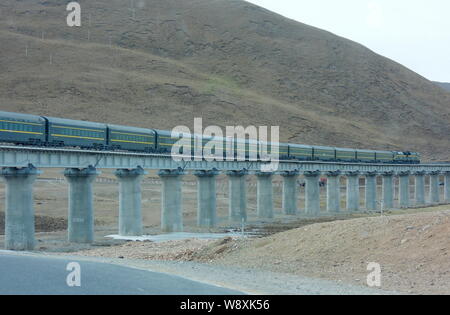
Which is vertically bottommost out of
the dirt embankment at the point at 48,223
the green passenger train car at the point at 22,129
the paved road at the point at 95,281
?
the dirt embankment at the point at 48,223

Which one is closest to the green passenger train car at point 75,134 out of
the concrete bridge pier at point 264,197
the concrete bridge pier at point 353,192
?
the concrete bridge pier at point 264,197

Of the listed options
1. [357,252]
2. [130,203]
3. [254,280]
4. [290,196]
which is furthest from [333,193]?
[254,280]

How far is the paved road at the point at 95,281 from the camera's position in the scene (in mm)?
21078

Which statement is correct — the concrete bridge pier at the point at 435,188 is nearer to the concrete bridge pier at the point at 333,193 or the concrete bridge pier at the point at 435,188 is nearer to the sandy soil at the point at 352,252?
the concrete bridge pier at the point at 333,193

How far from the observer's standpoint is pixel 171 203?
219ft

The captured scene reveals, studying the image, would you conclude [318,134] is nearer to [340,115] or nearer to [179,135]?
[340,115]

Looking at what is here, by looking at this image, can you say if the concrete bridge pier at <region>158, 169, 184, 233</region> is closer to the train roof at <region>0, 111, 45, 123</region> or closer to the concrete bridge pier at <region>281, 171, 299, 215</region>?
the train roof at <region>0, 111, 45, 123</region>

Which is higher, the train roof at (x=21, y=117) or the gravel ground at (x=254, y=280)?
the train roof at (x=21, y=117)

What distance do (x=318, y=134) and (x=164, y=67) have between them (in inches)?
1872

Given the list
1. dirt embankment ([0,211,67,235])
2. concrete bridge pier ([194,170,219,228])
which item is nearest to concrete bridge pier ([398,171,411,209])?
concrete bridge pier ([194,170,219,228])

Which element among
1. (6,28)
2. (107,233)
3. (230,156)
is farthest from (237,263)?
(6,28)

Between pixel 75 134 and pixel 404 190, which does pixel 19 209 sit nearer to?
pixel 75 134

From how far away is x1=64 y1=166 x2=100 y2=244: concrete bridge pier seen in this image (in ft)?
173

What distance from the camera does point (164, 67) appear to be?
622 feet
